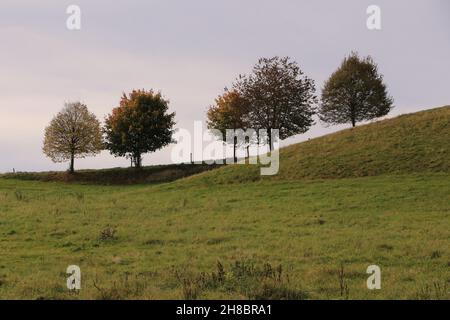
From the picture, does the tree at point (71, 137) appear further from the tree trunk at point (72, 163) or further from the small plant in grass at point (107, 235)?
the small plant in grass at point (107, 235)

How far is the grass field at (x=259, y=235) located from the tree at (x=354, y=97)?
33952 millimetres

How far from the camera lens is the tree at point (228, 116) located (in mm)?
78688

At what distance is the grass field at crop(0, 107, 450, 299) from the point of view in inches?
519

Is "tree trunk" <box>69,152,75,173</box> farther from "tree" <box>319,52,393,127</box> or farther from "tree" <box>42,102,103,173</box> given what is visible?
"tree" <box>319,52,393,127</box>

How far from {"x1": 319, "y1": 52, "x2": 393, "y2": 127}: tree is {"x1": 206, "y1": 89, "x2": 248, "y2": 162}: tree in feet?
46.4

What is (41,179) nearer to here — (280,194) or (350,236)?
(280,194)

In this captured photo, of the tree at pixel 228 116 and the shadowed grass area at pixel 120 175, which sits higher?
the tree at pixel 228 116

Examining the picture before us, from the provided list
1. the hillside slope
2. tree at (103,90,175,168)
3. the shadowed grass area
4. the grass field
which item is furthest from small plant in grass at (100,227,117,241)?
tree at (103,90,175,168)

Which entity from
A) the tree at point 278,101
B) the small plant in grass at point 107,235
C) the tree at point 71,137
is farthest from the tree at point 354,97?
the small plant in grass at point 107,235

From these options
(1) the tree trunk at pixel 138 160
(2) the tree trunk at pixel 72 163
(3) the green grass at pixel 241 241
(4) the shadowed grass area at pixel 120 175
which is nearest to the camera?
(3) the green grass at pixel 241 241

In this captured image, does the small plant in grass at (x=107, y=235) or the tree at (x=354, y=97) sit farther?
the tree at (x=354, y=97)

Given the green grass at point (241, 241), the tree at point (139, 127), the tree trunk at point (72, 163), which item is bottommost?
the green grass at point (241, 241)

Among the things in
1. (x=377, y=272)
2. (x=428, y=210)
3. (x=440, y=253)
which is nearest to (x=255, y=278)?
(x=377, y=272)

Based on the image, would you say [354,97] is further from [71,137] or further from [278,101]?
[71,137]
